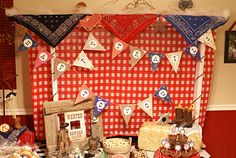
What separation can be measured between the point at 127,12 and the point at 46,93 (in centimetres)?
85

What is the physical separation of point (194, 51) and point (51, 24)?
1066 millimetres

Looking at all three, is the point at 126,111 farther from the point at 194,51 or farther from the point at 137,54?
the point at 194,51

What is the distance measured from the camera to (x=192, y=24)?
241cm

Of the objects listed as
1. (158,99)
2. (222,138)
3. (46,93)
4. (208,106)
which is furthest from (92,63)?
(222,138)

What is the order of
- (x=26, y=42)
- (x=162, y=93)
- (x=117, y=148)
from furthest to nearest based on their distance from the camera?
1. (x=162, y=93)
2. (x=26, y=42)
3. (x=117, y=148)

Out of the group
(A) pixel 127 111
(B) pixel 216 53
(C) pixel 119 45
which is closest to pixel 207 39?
(B) pixel 216 53

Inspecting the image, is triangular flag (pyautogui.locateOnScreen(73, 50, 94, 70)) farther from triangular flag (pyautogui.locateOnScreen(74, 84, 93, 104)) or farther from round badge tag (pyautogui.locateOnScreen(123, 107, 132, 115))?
round badge tag (pyautogui.locateOnScreen(123, 107, 132, 115))

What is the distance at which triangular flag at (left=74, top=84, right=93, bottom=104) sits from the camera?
98.0 inches

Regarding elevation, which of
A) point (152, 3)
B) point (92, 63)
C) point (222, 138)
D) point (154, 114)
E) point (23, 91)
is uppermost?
point (152, 3)

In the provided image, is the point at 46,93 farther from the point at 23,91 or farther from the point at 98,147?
the point at 98,147

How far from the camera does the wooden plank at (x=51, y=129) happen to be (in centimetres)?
240

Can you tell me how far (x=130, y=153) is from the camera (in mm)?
2426

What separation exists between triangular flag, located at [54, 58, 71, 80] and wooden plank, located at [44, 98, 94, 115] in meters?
0.19

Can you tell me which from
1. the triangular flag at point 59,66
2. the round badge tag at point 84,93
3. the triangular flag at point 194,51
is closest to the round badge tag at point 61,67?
Answer: the triangular flag at point 59,66
